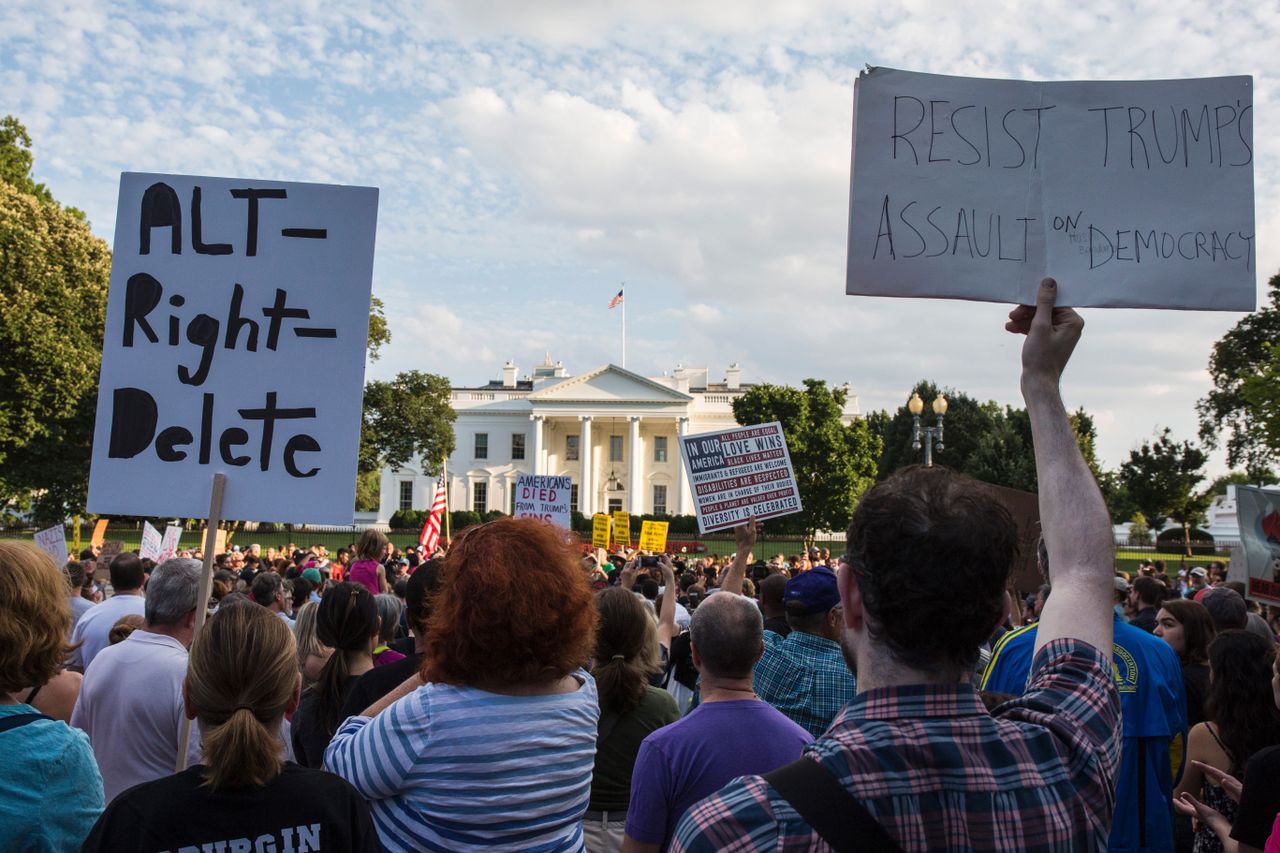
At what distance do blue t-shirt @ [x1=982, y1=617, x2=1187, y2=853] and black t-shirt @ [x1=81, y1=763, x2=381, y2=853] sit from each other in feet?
9.18

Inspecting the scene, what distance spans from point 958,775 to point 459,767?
4.60ft

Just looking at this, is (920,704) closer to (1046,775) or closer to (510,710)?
(1046,775)

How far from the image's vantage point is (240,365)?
13.4 feet

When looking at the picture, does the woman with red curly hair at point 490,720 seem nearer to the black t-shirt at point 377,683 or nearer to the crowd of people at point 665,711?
the crowd of people at point 665,711

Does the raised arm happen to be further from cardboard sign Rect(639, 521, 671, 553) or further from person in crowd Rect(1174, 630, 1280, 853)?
cardboard sign Rect(639, 521, 671, 553)

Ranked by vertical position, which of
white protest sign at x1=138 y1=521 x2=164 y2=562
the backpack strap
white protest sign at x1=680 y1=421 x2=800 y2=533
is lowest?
white protest sign at x1=138 y1=521 x2=164 y2=562

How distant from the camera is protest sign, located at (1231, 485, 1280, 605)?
33.5 ft

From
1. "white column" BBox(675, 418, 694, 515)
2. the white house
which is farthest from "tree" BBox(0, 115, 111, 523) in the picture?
"white column" BBox(675, 418, 694, 515)

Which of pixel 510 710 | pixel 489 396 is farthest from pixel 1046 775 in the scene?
pixel 489 396

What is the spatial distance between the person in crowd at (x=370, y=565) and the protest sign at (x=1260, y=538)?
8325 mm

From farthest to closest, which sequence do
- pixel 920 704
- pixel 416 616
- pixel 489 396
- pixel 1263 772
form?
pixel 489 396 < pixel 416 616 < pixel 1263 772 < pixel 920 704

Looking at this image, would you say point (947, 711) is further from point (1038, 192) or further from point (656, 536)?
point (656, 536)

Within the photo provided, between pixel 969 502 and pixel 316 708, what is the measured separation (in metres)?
3.33

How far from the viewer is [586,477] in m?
85.6
